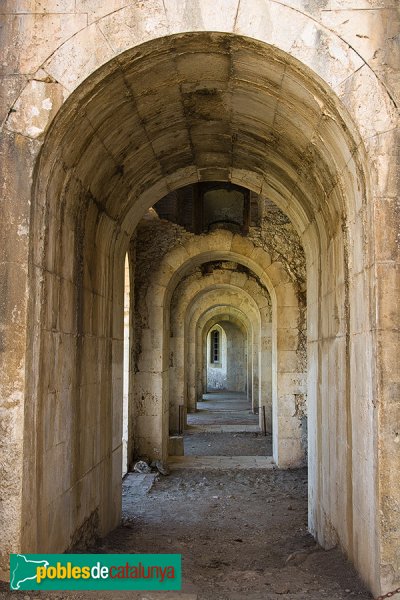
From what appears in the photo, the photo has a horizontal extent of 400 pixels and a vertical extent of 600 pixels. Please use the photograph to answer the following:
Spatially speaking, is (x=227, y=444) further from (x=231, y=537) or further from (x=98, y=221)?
(x=98, y=221)

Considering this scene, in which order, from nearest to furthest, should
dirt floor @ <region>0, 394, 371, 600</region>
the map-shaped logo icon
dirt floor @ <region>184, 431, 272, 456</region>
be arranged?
the map-shaped logo icon
dirt floor @ <region>0, 394, 371, 600</region>
dirt floor @ <region>184, 431, 272, 456</region>

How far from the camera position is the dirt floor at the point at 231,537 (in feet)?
13.4

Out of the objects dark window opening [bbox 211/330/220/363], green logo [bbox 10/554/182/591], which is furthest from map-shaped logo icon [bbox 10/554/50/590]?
dark window opening [bbox 211/330/220/363]

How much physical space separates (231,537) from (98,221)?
387 centimetres

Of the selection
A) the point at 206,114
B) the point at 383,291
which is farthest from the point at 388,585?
the point at 206,114

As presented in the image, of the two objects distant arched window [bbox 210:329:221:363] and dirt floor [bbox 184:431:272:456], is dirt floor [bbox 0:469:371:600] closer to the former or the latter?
dirt floor [bbox 184:431:272:456]

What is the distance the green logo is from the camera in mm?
3471

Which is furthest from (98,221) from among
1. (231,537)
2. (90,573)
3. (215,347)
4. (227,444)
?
(215,347)

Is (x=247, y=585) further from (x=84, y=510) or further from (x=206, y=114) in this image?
(x=206, y=114)

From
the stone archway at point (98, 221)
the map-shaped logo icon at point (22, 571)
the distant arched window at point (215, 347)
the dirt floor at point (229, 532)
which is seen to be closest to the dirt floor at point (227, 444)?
the dirt floor at point (229, 532)

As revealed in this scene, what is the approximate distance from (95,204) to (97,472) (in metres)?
2.50

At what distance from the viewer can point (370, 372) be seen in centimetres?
358

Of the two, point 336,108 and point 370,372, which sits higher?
point 336,108

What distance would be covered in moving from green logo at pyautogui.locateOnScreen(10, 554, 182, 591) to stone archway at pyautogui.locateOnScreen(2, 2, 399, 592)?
0.14 m
